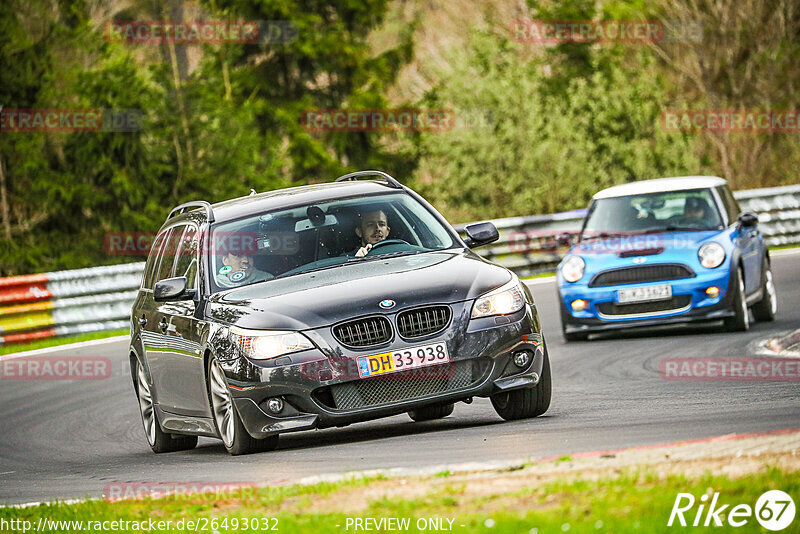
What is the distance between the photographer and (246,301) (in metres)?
9.18

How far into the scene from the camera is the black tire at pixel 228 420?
357 inches

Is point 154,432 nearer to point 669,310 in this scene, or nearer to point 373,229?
point 373,229

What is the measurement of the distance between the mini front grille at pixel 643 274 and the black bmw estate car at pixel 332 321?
494 centimetres

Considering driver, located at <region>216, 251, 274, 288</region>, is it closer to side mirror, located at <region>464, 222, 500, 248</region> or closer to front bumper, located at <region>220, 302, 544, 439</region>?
front bumper, located at <region>220, 302, 544, 439</region>

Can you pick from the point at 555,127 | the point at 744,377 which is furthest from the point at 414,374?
the point at 555,127

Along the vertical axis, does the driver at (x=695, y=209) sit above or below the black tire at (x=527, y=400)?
below

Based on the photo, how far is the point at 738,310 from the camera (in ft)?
48.8

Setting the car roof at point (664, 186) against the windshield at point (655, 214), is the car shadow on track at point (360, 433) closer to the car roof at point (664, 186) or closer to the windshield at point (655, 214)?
the windshield at point (655, 214)

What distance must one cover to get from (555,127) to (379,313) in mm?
29164

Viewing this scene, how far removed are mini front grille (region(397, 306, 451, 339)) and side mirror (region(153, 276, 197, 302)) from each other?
6.17 ft

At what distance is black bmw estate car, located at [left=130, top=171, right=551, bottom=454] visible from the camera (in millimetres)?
8672

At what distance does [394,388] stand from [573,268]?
281 inches

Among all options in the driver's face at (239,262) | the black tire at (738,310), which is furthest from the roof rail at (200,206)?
the black tire at (738,310)

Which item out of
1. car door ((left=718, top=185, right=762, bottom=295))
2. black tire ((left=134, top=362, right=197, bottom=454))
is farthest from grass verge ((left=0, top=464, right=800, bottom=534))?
car door ((left=718, top=185, right=762, bottom=295))
